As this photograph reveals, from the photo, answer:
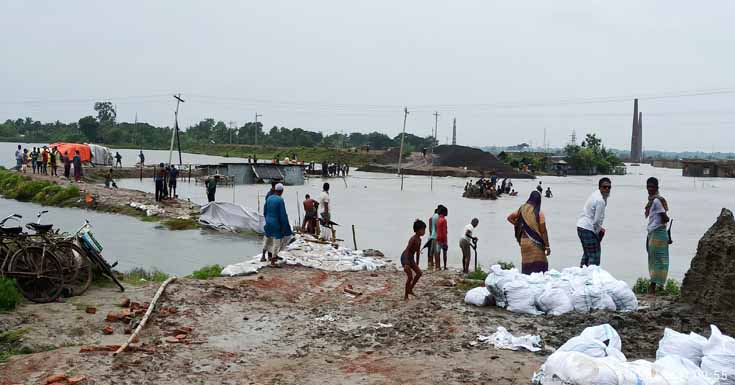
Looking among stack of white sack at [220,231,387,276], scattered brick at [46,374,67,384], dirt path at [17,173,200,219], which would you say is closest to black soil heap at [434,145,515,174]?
dirt path at [17,173,200,219]

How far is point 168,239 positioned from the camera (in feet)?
54.3

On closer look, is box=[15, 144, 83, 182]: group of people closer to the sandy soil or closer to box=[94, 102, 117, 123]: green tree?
the sandy soil

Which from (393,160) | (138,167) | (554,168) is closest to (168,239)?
(138,167)

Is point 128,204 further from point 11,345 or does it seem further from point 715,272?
point 715,272

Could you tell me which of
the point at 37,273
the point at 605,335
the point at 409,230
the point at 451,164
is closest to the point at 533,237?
the point at 605,335

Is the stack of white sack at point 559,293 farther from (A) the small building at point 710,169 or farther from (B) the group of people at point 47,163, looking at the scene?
(A) the small building at point 710,169

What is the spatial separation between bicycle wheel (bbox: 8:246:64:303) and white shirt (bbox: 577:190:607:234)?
610cm

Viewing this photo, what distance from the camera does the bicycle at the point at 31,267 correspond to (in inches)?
266

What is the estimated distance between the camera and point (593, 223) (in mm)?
8039

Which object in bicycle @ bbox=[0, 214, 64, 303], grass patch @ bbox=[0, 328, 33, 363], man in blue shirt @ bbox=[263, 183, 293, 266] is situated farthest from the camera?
man in blue shirt @ bbox=[263, 183, 293, 266]

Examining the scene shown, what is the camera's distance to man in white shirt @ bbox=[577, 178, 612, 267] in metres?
7.95

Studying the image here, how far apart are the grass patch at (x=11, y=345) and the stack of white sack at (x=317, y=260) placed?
11.3 ft

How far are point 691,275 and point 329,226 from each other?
8.10 meters

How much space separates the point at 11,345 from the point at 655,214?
703 centimetres
